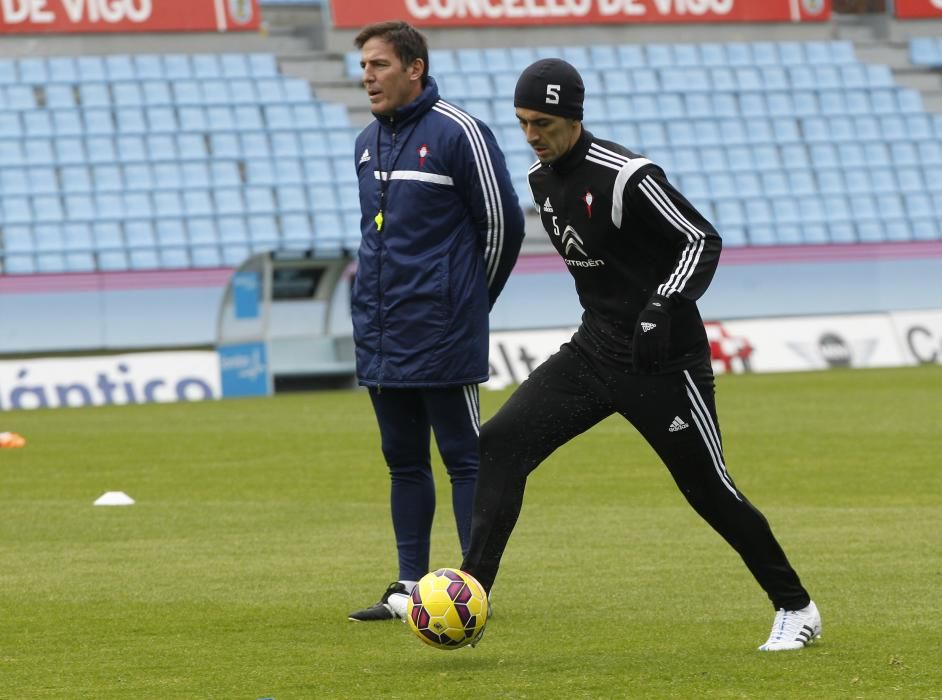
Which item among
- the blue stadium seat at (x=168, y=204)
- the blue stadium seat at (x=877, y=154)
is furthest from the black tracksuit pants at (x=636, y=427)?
the blue stadium seat at (x=877, y=154)

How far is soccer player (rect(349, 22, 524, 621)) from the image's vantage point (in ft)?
22.9

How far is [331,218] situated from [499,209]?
2349 centimetres

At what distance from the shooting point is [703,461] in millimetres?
5992

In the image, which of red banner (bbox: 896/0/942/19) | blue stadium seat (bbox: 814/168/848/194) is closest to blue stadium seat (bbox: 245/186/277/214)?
blue stadium seat (bbox: 814/168/848/194)

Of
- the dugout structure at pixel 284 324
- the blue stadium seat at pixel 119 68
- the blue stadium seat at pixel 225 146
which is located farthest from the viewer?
the blue stadium seat at pixel 119 68

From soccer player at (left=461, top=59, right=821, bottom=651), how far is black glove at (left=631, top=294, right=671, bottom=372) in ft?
0.06

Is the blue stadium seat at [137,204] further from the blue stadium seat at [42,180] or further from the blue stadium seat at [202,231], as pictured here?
the blue stadium seat at [42,180]

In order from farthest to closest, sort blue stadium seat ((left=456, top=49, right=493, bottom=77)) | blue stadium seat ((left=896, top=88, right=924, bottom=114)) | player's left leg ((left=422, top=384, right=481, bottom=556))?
blue stadium seat ((left=896, top=88, right=924, bottom=114))
blue stadium seat ((left=456, top=49, right=493, bottom=77))
player's left leg ((left=422, top=384, right=481, bottom=556))

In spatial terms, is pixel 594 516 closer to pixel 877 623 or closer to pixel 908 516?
pixel 908 516

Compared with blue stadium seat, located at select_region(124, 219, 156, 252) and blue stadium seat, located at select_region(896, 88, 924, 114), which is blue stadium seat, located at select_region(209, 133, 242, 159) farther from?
blue stadium seat, located at select_region(896, 88, 924, 114)

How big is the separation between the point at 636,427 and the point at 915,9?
3477 centimetres

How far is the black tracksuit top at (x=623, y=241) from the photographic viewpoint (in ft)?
19.1

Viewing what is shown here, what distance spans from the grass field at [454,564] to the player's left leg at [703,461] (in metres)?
0.27

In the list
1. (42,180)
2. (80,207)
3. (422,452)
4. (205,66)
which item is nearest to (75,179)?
(42,180)
